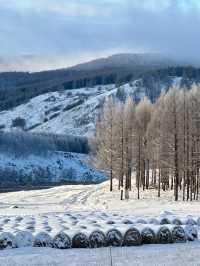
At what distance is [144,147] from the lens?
216 feet

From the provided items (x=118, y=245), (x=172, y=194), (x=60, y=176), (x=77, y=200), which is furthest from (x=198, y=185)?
(x=60, y=176)

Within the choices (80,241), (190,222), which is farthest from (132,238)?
(190,222)

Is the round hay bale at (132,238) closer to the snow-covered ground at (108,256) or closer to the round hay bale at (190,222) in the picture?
the snow-covered ground at (108,256)

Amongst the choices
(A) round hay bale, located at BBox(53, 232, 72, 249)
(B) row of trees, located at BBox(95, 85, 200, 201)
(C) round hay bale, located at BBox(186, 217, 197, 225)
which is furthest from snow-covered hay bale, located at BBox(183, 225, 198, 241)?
(B) row of trees, located at BBox(95, 85, 200, 201)

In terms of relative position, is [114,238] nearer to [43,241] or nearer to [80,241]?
[80,241]

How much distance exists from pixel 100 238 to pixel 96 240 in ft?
0.54

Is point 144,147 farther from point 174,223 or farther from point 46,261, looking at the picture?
point 46,261

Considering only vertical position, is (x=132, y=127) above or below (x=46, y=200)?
above

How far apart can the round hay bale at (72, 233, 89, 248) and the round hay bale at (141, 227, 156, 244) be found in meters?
2.24

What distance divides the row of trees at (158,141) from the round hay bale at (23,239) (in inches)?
1246

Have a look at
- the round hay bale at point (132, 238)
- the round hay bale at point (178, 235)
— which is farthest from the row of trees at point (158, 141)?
the round hay bale at point (132, 238)

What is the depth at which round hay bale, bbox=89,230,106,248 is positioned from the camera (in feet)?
72.1

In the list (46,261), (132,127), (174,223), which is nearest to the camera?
(46,261)

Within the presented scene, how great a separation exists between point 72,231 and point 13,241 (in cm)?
224
